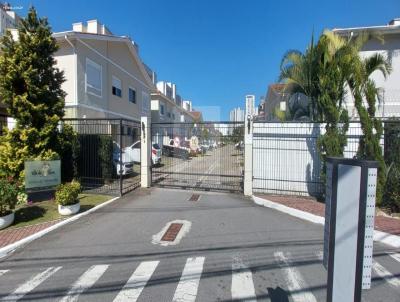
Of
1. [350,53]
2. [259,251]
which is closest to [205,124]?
[350,53]

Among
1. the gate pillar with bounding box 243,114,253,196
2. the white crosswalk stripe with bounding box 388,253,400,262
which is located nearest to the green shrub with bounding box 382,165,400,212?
the white crosswalk stripe with bounding box 388,253,400,262

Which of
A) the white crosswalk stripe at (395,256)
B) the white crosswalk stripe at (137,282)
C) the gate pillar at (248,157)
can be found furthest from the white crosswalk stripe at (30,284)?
the gate pillar at (248,157)

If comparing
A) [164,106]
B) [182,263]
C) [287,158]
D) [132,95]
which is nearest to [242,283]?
[182,263]

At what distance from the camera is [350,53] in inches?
315

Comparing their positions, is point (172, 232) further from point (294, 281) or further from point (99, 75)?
point (99, 75)

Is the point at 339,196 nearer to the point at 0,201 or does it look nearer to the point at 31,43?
the point at 0,201

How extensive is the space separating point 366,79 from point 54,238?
9.53 metres

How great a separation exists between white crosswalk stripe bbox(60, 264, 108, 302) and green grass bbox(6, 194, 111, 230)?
3.30 m

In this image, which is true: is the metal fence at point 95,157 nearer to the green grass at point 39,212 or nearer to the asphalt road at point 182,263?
the green grass at point 39,212

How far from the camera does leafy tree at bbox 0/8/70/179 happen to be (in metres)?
8.29

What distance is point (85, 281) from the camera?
3781mm

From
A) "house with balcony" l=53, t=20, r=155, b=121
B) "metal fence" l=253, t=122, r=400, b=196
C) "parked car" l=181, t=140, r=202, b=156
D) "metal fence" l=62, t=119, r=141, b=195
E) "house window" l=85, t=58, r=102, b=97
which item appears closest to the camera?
"metal fence" l=253, t=122, r=400, b=196

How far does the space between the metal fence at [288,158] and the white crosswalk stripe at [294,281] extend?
211 inches

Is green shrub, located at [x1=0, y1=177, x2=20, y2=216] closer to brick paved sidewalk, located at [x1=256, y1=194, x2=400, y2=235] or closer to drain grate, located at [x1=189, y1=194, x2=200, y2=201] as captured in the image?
drain grate, located at [x1=189, y1=194, x2=200, y2=201]
